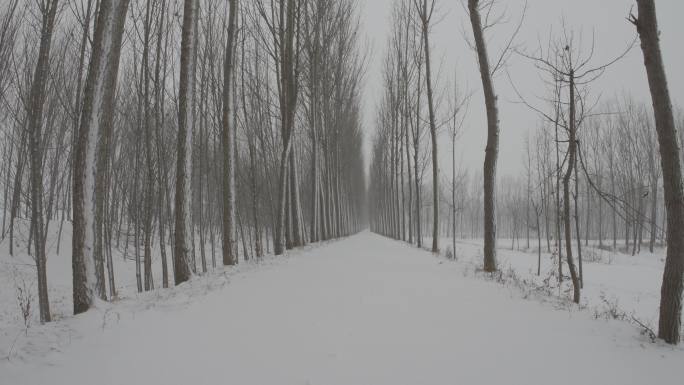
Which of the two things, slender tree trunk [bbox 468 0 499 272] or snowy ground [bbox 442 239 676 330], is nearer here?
slender tree trunk [bbox 468 0 499 272]

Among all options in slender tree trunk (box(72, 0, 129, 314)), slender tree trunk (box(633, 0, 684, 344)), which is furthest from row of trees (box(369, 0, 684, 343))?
slender tree trunk (box(72, 0, 129, 314))

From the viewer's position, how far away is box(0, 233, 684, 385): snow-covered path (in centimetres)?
232

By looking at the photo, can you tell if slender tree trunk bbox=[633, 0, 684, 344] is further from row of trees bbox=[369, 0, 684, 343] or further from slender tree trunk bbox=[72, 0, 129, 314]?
slender tree trunk bbox=[72, 0, 129, 314]

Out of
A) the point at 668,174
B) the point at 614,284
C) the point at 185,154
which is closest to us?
the point at 668,174

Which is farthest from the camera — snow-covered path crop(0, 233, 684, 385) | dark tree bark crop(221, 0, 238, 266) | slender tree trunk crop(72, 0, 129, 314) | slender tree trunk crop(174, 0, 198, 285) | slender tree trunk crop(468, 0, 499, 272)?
dark tree bark crop(221, 0, 238, 266)

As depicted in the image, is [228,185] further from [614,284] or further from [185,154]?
[614,284]

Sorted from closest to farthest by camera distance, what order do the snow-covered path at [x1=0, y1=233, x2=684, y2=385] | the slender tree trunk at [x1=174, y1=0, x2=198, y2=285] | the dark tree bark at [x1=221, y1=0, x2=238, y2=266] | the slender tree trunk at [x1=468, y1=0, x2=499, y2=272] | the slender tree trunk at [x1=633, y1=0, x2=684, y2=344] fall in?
the snow-covered path at [x1=0, y1=233, x2=684, y2=385] → the slender tree trunk at [x1=633, y1=0, x2=684, y2=344] → the slender tree trunk at [x1=174, y1=0, x2=198, y2=285] → the slender tree trunk at [x1=468, y1=0, x2=499, y2=272] → the dark tree bark at [x1=221, y1=0, x2=238, y2=266]

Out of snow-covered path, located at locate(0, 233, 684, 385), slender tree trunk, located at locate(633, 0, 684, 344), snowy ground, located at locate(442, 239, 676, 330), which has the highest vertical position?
slender tree trunk, located at locate(633, 0, 684, 344)

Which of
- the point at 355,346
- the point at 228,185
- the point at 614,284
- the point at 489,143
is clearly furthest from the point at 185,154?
the point at 614,284

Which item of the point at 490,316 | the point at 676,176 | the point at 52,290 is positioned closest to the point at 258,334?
the point at 490,316

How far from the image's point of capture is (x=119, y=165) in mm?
13703

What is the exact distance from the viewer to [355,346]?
2807mm

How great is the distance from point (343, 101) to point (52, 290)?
55.1 ft

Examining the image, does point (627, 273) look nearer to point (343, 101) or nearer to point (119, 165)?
point (343, 101)
